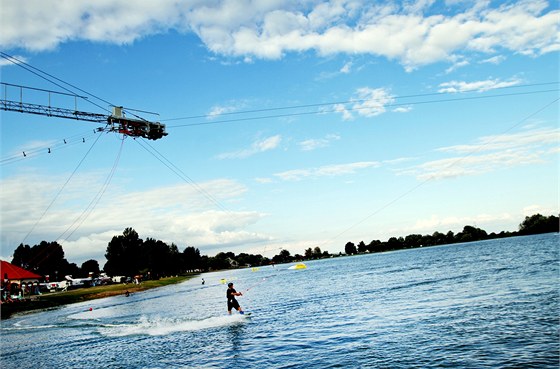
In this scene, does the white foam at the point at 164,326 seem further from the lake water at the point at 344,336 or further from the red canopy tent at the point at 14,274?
the red canopy tent at the point at 14,274

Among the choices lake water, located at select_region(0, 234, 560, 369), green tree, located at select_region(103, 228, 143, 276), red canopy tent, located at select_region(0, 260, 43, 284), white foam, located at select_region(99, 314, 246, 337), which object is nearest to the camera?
lake water, located at select_region(0, 234, 560, 369)

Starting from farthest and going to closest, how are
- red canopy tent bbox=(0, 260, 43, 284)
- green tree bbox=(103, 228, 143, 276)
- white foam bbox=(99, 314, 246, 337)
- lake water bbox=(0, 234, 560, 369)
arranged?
green tree bbox=(103, 228, 143, 276) < red canopy tent bbox=(0, 260, 43, 284) < white foam bbox=(99, 314, 246, 337) < lake water bbox=(0, 234, 560, 369)

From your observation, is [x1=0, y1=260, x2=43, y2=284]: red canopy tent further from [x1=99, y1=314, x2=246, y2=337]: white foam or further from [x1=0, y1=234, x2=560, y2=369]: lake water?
[x1=99, y1=314, x2=246, y2=337]: white foam

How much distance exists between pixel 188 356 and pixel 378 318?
1359 centimetres

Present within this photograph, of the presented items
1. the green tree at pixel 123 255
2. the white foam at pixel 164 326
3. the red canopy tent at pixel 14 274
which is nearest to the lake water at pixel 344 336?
the white foam at pixel 164 326

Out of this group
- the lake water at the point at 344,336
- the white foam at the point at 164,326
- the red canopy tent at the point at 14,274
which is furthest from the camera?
the red canopy tent at the point at 14,274

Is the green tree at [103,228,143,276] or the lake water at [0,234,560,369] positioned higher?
the green tree at [103,228,143,276]

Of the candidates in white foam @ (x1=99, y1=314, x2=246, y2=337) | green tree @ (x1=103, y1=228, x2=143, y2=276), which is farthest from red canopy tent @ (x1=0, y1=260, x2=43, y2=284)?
green tree @ (x1=103, y1=228, x2=143, y2=276)

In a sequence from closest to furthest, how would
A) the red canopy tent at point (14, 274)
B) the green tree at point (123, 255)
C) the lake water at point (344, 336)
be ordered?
the lake water at point (344, 336) < the red canopy tent at point (14, 274) < the green tree at point (123, 255)

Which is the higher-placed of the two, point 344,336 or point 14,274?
point 14,274

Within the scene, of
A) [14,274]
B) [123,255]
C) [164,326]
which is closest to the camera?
[164,326]

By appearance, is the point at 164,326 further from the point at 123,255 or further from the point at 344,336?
the point at 123,255

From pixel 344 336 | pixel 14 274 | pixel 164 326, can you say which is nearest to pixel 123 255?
pixel 14 274

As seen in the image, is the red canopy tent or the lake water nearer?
the lake water
